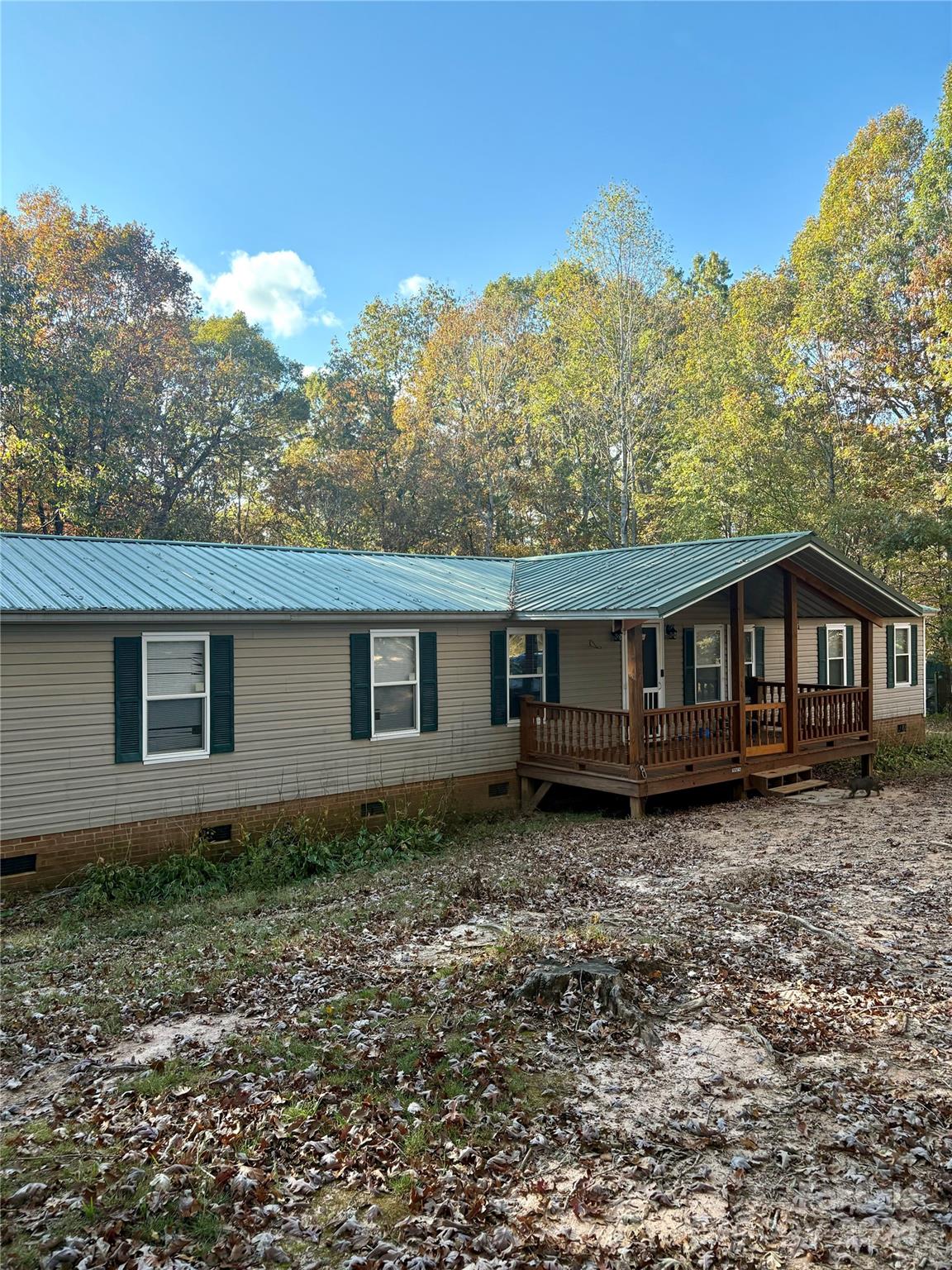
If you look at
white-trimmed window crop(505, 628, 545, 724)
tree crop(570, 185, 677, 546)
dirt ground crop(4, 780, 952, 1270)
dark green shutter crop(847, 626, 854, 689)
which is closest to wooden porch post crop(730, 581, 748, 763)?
white-trimmed window crop(505, 628, 545, 724)

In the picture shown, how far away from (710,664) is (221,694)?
10.0 metres

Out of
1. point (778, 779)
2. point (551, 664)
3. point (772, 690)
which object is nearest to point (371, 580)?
point (551, 664)

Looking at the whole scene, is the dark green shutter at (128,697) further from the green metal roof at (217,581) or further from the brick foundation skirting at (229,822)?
the brick foundation skirting at (229,822)

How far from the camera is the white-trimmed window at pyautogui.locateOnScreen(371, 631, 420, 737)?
12.3 metres

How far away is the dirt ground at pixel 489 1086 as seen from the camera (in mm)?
3361

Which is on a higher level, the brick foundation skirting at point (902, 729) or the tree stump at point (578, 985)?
the brick foundation skirting at point (902, 729)

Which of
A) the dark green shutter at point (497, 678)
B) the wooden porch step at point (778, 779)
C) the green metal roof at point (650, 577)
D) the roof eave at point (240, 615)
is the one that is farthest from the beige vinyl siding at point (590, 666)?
the wooden porch step at point (778, 779)

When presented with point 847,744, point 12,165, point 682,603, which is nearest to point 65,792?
point 682,603

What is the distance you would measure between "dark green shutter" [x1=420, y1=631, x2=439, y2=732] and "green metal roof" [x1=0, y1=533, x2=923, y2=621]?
0.59 metres

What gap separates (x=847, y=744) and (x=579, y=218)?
62.6ft

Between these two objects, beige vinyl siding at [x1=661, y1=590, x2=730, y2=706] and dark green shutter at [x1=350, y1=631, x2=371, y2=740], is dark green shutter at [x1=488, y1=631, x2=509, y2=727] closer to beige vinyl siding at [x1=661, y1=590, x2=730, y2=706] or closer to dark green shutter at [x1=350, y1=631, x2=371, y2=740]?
dark green shutter at [x1=350, y1=631, x2=371, y2=740]

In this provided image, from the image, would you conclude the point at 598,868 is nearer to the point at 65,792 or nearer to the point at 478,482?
the point at 65,792

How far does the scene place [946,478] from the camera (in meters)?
19.3

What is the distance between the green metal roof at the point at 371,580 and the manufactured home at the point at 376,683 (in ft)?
0.18
